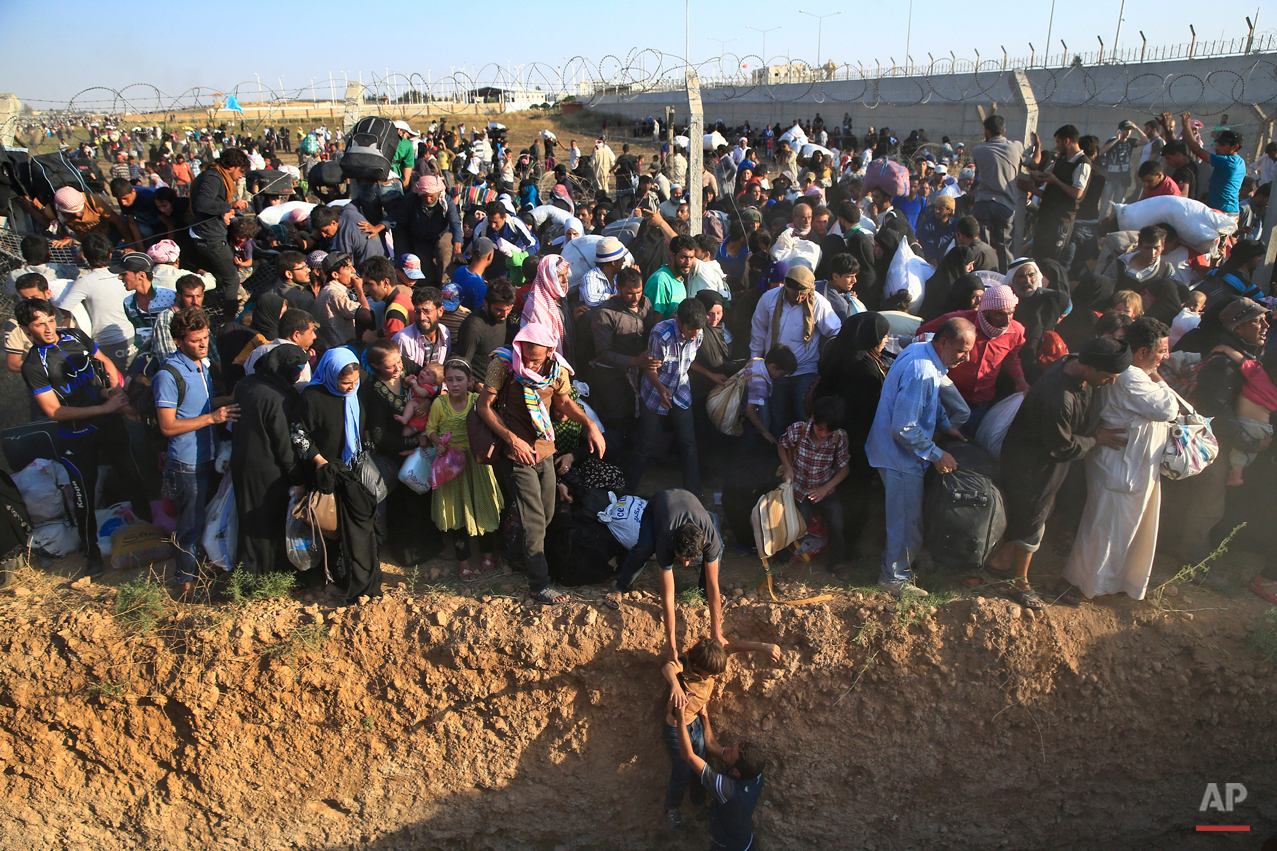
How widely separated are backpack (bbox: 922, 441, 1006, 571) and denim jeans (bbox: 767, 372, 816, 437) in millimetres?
1141

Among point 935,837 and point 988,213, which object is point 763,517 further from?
point 988,213

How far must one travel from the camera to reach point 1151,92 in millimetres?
18031

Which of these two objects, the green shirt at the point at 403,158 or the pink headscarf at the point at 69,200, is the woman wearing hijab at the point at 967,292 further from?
the green shirt at the point at 403,158

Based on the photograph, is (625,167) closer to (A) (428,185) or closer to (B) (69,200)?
(A) (428,185)

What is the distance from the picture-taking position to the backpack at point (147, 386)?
14.9 ft

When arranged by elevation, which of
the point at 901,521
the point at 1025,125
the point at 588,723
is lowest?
the point at 588,723

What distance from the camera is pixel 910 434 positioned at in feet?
14.2

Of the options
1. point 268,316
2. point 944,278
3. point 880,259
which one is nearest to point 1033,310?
point 944,278

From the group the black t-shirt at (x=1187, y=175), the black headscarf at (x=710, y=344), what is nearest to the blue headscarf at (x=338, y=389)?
the black headscarf at (x=710, y=344)

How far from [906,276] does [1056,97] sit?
19.7 m

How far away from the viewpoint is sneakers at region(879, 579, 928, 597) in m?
4.81

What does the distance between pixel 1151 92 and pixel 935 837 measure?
65.2 ft

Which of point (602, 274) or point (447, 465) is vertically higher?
point (602, 274)

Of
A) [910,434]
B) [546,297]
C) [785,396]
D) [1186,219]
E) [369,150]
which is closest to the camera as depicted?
[910,434]
